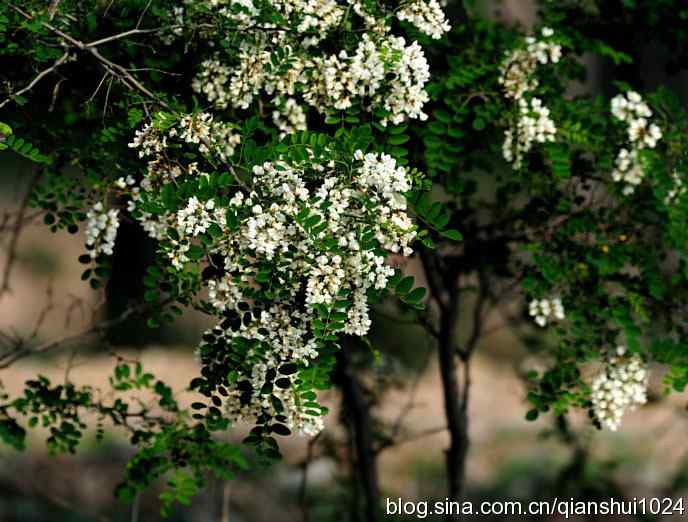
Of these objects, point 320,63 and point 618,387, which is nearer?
point 320,63

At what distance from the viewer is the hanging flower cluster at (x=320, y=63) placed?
7.29 feet

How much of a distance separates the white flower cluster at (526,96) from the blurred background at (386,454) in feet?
3.34

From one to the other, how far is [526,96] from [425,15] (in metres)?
0.48

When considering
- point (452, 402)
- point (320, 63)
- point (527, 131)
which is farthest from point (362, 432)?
point (320, 63)

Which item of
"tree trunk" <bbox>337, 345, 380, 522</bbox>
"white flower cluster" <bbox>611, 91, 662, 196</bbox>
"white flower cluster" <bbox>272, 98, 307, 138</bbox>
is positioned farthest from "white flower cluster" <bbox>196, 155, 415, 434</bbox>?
"tree trunk" <bbox>337, 345, 380, 522</bbox>

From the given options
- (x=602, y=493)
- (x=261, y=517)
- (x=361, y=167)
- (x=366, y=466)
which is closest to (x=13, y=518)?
(x=261, y=517)

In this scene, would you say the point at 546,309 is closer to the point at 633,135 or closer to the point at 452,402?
the point at 633,135

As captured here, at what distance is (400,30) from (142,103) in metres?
0.84

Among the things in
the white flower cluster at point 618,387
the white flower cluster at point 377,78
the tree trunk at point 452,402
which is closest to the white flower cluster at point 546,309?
the white flower cluster at point 618,387

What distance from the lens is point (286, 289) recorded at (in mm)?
2010

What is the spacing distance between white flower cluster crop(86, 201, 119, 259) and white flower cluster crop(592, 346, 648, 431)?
4.55 feet

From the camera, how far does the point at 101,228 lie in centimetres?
236

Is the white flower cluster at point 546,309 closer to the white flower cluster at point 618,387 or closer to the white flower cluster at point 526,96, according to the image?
the white flower cluster at point 618,387

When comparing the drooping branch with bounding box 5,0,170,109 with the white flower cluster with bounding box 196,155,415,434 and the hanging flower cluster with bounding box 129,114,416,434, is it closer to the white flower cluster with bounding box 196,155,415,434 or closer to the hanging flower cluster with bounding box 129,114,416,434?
the hanging flower cluster with bounding box 129,114,416,434
